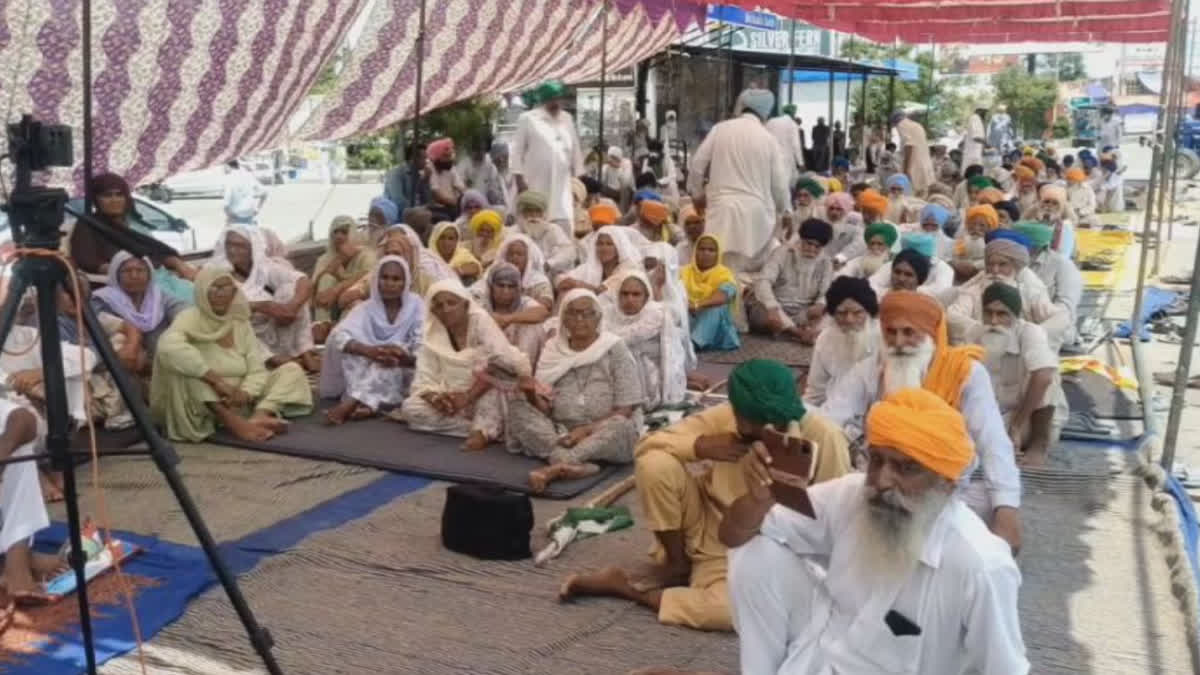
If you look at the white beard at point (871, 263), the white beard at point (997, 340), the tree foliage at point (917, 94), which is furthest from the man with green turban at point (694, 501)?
the tree foliage at point (917, 94)

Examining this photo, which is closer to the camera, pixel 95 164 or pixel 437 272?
pixel 95 164

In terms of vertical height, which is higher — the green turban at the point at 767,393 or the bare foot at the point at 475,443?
the green turban at the point at 767,393

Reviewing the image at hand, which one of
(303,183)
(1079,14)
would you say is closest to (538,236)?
(1079,14)

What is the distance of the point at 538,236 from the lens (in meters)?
7.73

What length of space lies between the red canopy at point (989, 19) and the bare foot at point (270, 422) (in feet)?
20.5

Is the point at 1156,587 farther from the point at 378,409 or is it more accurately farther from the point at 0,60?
the point at 0,60

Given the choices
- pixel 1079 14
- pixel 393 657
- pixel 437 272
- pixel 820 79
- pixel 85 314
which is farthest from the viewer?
pixel 820 79

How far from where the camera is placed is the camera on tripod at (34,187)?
2285mm

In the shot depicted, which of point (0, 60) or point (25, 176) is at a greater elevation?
point (0, 60)

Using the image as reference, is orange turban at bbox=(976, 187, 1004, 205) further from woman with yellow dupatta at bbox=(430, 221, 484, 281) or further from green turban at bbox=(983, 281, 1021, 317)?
green turban at bbox=(983, 281, 1021, 317)

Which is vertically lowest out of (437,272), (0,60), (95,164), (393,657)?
(393,657)

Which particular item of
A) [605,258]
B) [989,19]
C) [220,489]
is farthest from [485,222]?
[989,19]

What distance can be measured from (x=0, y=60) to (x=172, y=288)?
160cm

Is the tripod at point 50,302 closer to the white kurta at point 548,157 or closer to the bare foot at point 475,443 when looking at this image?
the bare foot at point 475,443
